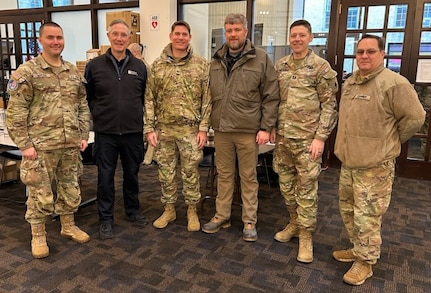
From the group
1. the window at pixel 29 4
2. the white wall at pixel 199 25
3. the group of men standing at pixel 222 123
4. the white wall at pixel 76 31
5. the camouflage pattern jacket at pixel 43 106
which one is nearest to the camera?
the group of men standing at pixel 222 123

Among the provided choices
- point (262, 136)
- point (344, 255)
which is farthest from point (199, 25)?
point (344, 255)

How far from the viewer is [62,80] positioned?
2.45 m

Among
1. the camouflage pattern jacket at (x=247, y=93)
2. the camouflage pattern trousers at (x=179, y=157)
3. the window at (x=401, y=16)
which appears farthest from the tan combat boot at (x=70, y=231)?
the window at (x=401, y=16)

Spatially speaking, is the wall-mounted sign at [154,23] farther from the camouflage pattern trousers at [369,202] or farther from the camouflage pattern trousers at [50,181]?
the camouflage pattern trousers at [369,202]

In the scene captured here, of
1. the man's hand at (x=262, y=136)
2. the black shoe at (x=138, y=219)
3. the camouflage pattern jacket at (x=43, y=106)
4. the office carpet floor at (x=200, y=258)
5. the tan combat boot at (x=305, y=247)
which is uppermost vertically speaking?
the camouflage pattern jacket at (x=43, y=106)

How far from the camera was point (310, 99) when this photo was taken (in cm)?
242

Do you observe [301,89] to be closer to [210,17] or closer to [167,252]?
[167,252]

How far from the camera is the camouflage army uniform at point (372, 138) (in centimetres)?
204

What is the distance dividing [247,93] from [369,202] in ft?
3.50

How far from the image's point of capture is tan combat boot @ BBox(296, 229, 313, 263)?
248cm

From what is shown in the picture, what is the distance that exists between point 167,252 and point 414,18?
3815 millimetres

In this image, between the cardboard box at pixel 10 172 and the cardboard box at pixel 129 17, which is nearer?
the cardboard box at pixel 10 172

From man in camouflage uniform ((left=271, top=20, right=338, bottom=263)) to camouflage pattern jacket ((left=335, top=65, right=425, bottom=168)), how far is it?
0.73 ft

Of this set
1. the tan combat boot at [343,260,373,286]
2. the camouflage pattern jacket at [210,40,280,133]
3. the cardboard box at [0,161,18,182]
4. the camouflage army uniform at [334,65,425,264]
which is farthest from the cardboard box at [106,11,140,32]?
the tan combat boot at [343,260,373,286]
